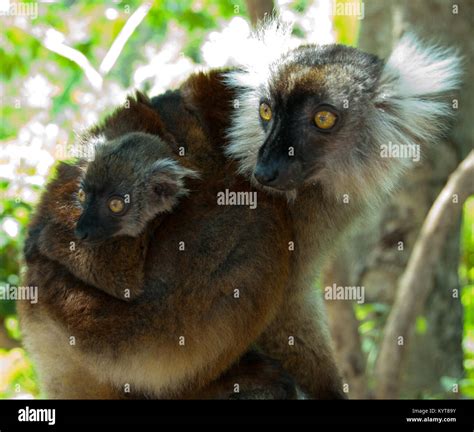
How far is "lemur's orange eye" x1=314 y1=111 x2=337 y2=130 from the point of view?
3889 millimetres

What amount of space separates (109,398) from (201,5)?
22.1 feet

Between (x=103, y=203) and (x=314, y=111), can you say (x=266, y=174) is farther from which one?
(x=103, y=203)

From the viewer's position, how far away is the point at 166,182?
391cm

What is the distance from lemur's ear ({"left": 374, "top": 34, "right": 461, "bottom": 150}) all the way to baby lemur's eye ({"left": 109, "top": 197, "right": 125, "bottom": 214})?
1.49m

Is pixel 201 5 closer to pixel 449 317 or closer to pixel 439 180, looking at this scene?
pixel 439 180

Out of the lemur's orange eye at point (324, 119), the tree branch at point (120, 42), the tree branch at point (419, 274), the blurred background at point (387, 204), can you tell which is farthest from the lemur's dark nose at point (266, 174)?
the tree branch at point (120, 42)

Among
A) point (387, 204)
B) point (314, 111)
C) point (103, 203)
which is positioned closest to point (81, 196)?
point (103, 203)

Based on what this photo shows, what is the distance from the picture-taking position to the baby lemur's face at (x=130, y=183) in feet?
12.8

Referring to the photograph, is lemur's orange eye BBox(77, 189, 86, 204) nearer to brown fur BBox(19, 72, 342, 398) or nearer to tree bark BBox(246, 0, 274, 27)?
brown fur BBox(19, 72, 342, 398)

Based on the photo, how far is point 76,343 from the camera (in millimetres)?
3771

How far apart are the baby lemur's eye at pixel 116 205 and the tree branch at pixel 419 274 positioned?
2.51 m

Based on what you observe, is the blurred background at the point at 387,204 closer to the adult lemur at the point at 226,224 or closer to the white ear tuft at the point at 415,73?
the adult lemur at the point at 226,224

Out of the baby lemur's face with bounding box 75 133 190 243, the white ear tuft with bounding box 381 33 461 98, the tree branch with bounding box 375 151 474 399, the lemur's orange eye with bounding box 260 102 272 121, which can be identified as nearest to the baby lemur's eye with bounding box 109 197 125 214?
the baby lemur's face with bounding box 75 133 190 243
